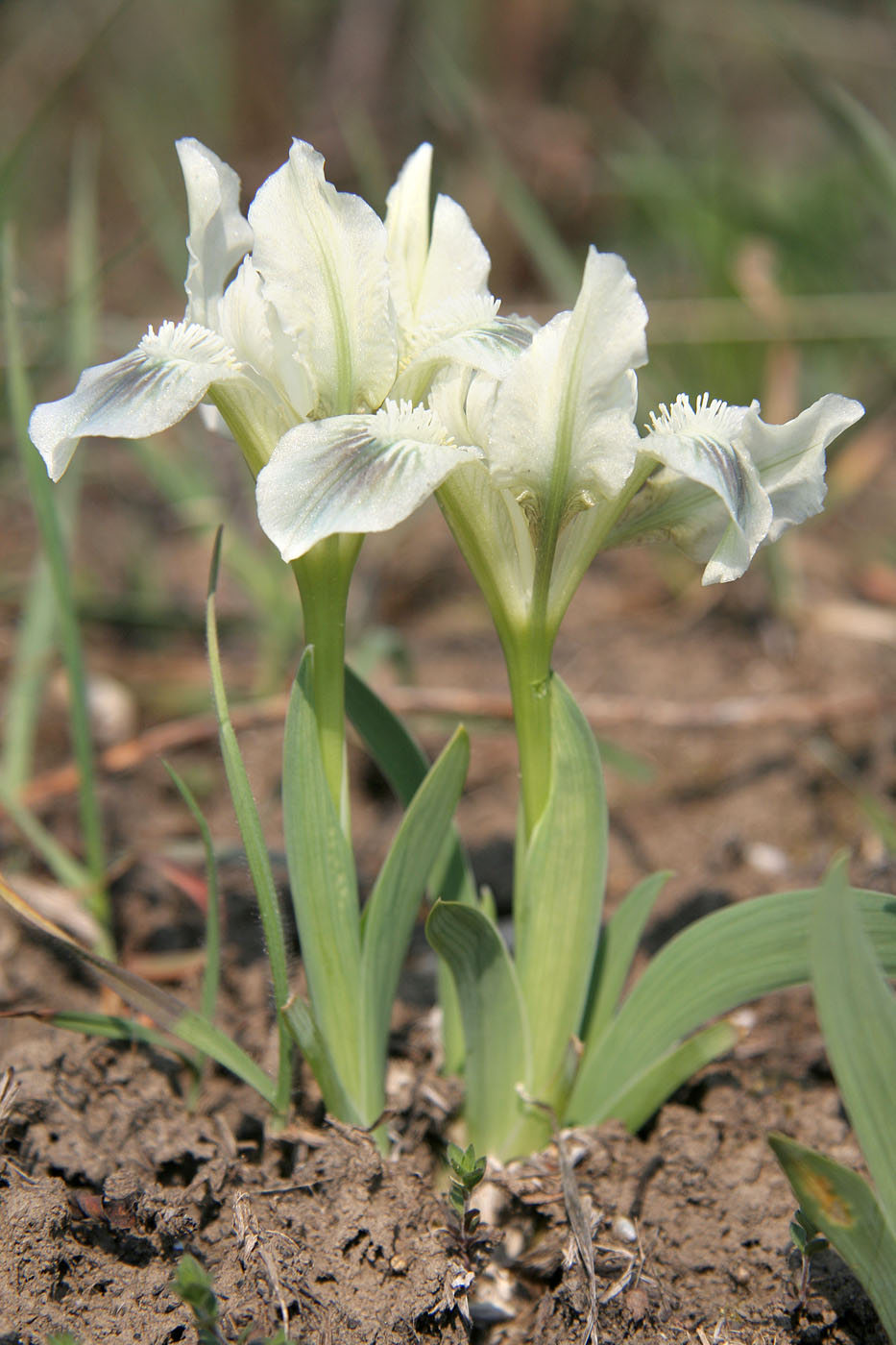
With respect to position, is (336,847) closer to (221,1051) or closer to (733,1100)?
(221,1051)

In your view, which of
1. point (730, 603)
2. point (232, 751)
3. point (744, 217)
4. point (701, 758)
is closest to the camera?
point (232, 751)

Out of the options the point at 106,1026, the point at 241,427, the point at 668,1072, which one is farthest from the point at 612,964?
the point at 241,427

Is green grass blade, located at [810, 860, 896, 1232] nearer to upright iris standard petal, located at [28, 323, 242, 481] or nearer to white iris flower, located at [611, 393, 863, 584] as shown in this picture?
white iris flower, located at [611, 393, 863, 584]

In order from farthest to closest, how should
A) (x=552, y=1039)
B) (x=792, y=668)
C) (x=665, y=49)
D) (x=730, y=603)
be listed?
(x=665, y=49)
(x=730, y=603)
(x=792, y=668)
(x=552, y=1039)

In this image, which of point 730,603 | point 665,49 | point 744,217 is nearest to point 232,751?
point 730,603

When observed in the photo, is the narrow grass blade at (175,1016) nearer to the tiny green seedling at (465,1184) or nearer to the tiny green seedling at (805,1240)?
the tiny green seedling at (465,1184)

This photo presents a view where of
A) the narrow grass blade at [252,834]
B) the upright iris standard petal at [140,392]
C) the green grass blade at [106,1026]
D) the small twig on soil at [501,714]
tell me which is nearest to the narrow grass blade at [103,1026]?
the green grass blade at [106,1026]

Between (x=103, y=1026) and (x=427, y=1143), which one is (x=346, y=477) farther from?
(x=427, y=1143)
